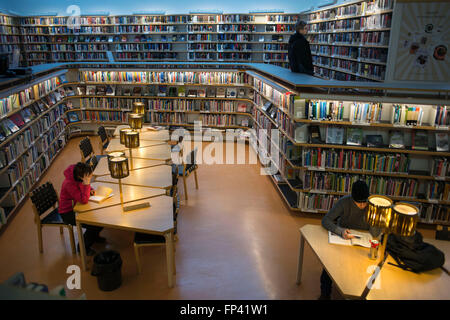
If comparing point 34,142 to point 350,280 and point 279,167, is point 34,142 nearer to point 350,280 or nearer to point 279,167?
point 279,167

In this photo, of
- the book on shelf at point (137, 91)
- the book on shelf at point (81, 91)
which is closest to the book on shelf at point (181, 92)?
the book on shelf at point (137, 91)

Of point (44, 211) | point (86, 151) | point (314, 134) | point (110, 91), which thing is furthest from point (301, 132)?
point (110, 91)

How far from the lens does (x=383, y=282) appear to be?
2596 millimetres

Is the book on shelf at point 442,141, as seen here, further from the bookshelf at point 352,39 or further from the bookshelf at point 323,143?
the bookshelf at point 352,39

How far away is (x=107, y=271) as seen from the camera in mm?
3477

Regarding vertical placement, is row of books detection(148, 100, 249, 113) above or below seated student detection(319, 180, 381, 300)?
above

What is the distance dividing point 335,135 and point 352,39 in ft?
15.0

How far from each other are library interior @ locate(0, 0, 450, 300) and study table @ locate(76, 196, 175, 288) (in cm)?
2

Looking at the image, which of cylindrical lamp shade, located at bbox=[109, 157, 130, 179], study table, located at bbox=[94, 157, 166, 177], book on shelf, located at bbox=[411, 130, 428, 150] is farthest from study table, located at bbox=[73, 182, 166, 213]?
book on shelf, located at bbox=[411, 130, 428, 150]

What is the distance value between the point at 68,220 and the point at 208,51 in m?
9.43

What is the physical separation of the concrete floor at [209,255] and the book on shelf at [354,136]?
127cm

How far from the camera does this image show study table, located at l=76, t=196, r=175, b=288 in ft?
11.1

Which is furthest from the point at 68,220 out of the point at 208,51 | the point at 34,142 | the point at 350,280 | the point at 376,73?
the point at 208,51

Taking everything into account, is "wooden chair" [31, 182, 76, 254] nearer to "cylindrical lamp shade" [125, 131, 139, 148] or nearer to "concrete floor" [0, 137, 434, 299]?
"concrete floor" [0, 137, 434, 299]
